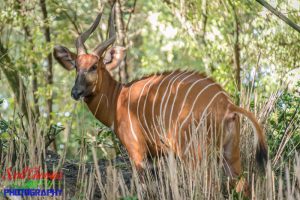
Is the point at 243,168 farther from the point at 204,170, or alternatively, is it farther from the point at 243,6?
the point at 243,6

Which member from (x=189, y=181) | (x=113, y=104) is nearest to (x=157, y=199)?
(x=189, y=181)

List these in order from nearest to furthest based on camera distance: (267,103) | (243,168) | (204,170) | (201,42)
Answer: (204,170) < (243,168) < (267,103) < (201,42)

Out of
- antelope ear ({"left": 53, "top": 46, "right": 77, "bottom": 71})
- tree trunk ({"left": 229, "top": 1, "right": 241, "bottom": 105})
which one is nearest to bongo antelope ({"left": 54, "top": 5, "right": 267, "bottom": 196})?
antelope ear ({"left": 53, "top": 46, "right": 77, "bottom": 71})

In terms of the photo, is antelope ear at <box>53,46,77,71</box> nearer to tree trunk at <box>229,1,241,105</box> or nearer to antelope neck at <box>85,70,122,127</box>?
antelope neck at <box>85,70,122,127</box>

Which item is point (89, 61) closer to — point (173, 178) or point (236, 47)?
point (173, 178)

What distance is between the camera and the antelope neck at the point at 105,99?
21.3 feet

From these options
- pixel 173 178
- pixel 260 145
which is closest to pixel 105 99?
pixel 260 145

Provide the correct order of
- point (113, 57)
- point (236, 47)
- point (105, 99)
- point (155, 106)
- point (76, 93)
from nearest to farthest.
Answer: point (155, 106) → point (76, 93) → point (105, 99) → point (113, 57) → point (236, 47)

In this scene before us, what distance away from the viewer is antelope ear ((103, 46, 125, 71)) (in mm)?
6703

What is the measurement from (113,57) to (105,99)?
0.41 metres

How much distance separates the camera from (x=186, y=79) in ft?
19.7

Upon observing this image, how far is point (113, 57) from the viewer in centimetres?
674

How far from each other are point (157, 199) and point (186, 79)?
126cm

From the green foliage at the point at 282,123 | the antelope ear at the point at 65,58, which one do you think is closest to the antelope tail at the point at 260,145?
the green foliage at the point at 282,123
